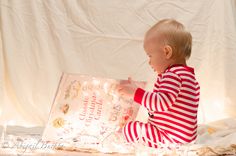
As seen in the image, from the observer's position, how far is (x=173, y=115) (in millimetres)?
1262

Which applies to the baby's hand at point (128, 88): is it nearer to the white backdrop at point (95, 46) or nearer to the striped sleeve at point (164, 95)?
the striped sleeve at point (164, 95)

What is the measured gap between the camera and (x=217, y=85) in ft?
6.35

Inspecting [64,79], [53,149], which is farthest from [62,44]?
[53,149]

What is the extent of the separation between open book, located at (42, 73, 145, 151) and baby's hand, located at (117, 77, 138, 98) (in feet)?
0.05

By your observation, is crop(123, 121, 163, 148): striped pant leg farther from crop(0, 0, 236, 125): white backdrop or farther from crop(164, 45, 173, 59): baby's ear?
crop(0, 0, 236, 125): white backdrop

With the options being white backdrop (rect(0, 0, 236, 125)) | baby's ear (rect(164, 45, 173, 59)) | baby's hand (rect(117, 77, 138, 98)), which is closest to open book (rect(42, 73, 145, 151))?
baby's hand (rect(117, 77, 138, 98))

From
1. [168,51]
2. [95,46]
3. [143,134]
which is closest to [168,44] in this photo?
[168,51]

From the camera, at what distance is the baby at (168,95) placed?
1.23 meters

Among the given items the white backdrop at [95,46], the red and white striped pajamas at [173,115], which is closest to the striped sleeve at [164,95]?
the red and white striped pajamas at [173,115]

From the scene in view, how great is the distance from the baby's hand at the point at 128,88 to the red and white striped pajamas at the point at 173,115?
15mm

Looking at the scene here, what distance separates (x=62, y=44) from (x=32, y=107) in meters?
0.30

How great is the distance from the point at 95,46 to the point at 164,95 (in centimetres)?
Result: 67

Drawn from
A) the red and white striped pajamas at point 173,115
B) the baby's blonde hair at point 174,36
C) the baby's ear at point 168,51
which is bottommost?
the red and white striped pajamas at point 173,115

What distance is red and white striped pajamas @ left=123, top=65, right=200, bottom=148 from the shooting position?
→ 4.07 ft
